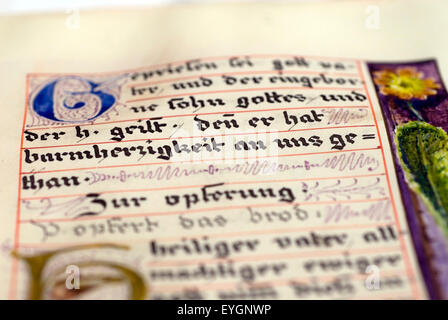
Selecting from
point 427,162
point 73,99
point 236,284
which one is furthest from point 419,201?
point 73,99

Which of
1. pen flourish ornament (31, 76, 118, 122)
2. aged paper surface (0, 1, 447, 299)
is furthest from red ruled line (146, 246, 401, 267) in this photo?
pen flourish ornament (31, 76, 118, 122)

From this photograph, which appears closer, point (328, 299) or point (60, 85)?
point (328, 299)

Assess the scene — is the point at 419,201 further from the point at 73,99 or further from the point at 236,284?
the point at 73,99

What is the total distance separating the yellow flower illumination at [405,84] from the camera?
0.43 meters

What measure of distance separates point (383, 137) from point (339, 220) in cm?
8

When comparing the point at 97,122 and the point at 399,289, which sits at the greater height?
the point at 97,122

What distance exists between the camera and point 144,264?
1.12ft

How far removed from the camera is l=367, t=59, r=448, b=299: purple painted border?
33 centimetres

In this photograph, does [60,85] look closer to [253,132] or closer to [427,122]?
[253,132]

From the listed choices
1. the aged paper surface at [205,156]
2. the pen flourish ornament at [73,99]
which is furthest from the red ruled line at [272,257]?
the pen flourish ornament at [73,99]

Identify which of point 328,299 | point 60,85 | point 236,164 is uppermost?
point 60,85

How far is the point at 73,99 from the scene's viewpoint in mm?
435

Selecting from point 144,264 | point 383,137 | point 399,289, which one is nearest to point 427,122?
point 383,137

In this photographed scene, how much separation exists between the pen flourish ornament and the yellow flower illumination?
0.23 meters
